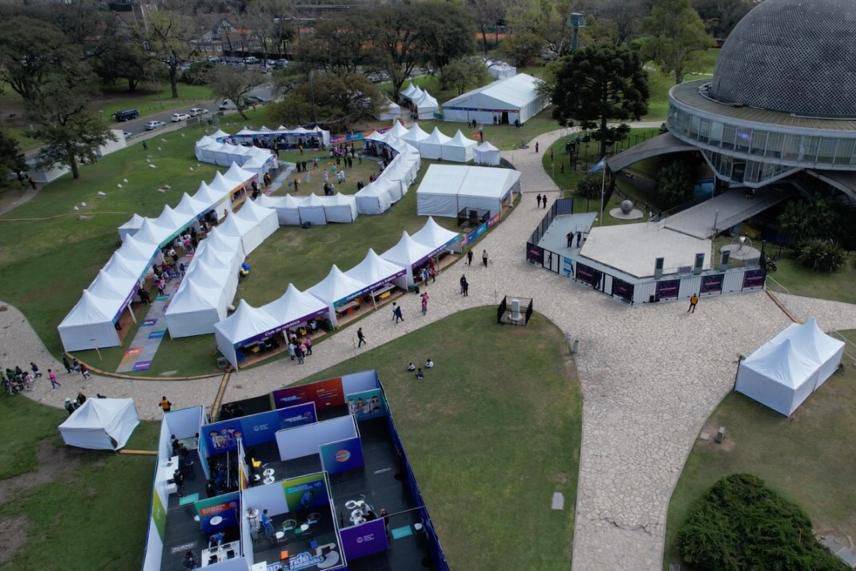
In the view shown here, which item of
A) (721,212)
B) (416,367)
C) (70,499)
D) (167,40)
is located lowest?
(70,499)

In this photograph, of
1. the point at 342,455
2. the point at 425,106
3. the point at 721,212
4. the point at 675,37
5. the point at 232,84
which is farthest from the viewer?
the point at 232,84

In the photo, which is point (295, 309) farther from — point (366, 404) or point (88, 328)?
point (88, 328)

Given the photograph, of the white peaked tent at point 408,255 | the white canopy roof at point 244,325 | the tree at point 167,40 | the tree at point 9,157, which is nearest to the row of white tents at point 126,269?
the white canopy roof at point 244,325

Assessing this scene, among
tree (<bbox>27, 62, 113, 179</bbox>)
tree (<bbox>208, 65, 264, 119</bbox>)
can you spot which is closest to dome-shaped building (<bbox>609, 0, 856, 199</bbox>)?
tree (<bbox>27, 62, 113, 179</bbox>)

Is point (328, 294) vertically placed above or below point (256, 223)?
below

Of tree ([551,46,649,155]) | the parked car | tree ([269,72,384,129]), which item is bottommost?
the parked car

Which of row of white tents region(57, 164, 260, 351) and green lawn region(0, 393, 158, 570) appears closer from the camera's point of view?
green lawn region(0, 393, 158, 570)

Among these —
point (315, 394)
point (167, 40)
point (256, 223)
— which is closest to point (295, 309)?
point (315, 394)

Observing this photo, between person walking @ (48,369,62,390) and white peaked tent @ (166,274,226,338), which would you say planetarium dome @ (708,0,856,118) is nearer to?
white peaked tent @ (166,274,226,338)
